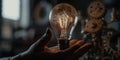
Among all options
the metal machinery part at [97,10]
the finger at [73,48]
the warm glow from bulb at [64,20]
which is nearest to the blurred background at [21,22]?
the metal machinery part at [97,10]

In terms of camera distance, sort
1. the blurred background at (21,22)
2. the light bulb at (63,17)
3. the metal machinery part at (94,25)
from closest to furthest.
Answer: the light bulb at (63,17) < the metal machinery part at (94,25) < the blurred background at (21,22)

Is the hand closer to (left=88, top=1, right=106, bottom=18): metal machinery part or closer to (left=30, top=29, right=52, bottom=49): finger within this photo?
(left=30, top=29, right=52, bottom=49): finger

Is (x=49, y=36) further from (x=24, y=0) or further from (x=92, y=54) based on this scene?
(x=24, y=0)

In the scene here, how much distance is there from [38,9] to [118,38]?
122 cm

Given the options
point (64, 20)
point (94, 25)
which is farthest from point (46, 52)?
point (94, 25)

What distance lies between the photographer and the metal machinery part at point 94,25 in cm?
147

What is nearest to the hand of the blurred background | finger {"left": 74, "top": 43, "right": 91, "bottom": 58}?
finger {"left": 74, "top": 43, "right": 91, "bottom": 58}

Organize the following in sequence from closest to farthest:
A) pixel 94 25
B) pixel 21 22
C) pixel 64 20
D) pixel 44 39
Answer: pixel 44 39, pixel 64 20, pixel 94 25, pixel 21 22

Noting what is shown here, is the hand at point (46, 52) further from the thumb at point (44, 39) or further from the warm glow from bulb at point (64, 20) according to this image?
the warm glow from bulb at point (64, 20)

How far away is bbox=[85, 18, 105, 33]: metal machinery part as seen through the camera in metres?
1.47

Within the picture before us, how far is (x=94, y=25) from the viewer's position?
149 cm

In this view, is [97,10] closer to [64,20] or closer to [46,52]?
[64,20]

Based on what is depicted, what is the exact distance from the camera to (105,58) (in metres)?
1.48

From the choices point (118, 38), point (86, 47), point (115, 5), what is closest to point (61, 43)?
point (86, 47)
